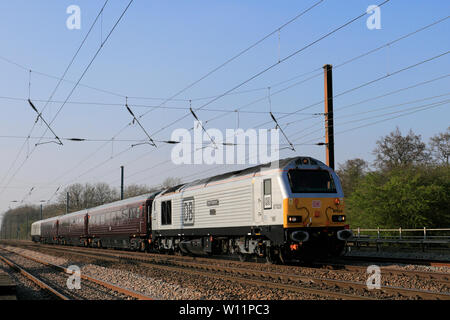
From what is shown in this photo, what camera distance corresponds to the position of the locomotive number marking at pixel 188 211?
23031 mm

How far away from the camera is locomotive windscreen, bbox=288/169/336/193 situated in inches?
658

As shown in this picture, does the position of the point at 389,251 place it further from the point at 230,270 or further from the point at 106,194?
the point at 106,194

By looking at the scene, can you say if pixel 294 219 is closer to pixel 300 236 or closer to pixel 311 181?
pixel 300 236

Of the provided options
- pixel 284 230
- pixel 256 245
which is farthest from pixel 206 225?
pixel 284 230

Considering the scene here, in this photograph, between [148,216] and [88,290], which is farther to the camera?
[148,216]

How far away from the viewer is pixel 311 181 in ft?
56.2

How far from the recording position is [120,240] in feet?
114

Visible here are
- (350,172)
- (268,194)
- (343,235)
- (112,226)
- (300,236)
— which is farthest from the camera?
(350,172)

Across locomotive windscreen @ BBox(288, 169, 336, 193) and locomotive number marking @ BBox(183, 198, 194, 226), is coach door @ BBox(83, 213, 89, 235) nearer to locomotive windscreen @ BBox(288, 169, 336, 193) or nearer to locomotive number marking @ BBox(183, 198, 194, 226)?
locomotive number marking @ BBox(183, 198, 194, 226)

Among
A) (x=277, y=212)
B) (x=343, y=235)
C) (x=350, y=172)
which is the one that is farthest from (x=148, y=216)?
(x=350, y=172)

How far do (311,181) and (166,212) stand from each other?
11.4 meters

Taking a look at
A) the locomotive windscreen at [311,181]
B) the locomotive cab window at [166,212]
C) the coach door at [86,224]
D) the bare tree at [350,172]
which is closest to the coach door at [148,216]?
the locomotive cab window at [166,212]

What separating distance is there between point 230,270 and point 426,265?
6.71 metres

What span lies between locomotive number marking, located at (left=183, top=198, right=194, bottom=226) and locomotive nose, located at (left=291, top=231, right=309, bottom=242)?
25.7ft
